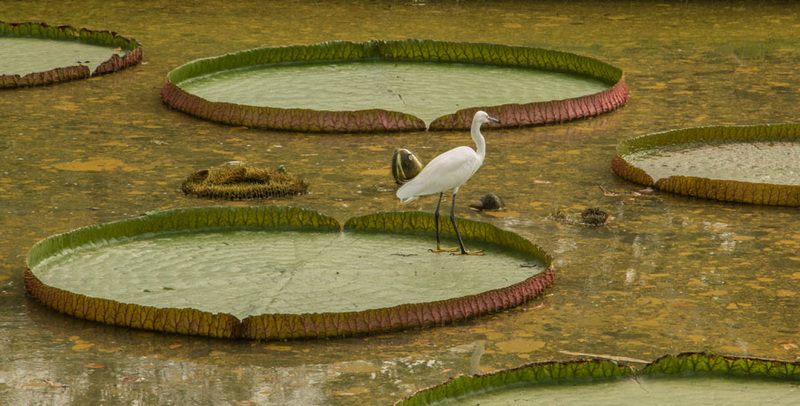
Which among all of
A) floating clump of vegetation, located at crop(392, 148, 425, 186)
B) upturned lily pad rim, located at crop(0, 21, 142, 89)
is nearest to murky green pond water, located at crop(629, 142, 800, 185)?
floating clump of vegetation, located at crop(392, 148, 425, 186)

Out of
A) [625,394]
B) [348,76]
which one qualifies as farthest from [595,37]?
[625,394]

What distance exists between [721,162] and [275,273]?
11.1 feet

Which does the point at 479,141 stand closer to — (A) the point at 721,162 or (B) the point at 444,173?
(B) the point at 444,173

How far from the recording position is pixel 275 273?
18.3ft

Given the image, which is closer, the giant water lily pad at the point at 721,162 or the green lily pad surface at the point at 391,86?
the giant water lily pad at the point at 721,162

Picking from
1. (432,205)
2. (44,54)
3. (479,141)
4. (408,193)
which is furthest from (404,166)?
(44,54)

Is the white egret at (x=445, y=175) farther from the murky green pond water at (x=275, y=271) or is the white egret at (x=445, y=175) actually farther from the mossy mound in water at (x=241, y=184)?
the mossy mound in water at (x=241, y=184)

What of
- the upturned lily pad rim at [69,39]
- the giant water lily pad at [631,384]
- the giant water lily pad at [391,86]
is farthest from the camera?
the upturned lily pad rim at [69,39]

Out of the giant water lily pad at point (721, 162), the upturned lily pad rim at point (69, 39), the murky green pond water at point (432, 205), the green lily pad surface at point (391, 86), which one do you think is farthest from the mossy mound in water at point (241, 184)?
the upturned lily pad rim at point (69, 39)

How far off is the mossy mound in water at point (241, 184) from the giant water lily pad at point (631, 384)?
3.33 meters

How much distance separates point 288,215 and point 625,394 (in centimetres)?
256

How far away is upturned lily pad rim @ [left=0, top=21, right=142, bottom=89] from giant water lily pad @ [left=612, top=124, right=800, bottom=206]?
4.81 m

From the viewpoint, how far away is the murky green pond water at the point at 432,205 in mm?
4879

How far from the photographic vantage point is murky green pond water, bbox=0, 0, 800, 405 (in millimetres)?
4879
